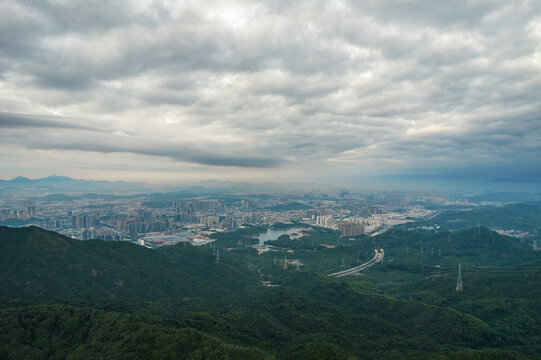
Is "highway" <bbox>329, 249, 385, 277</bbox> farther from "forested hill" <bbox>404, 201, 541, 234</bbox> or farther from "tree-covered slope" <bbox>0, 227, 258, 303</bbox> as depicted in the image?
"forested hill" <bbox>404, 201, 541, 234</bbox>

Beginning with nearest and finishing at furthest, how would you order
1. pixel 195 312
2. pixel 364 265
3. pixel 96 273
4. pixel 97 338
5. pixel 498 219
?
pixel 97 338 < pixel 195 312 < pixel 96 273 < pixel 364 265 < pixel 498 219

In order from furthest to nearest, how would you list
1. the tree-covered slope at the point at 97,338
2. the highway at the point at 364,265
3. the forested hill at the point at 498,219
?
A: the forested hill at the point at 498,219 < the highway at the point at 364,265 < the tree-covered slope at the point at 97,338

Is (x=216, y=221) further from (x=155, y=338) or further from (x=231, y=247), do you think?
(x=155, y=338)

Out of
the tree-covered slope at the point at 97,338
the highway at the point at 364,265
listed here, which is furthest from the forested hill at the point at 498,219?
the tree-covered slope at the point at 97,338

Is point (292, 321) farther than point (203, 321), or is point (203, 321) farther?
point (292, 321)

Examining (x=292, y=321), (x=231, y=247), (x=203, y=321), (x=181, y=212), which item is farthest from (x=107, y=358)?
(x=181, y=212)

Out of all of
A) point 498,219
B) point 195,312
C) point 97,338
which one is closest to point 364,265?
point 195,312

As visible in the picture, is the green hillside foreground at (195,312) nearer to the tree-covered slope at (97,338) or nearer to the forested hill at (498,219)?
the tree-covered slope at (97,338)

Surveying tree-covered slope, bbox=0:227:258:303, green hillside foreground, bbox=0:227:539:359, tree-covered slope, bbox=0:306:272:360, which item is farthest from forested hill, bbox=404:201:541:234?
tree-covered slope, bbox=0:306:272:360

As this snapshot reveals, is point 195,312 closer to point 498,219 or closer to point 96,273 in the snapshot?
point 96,273
